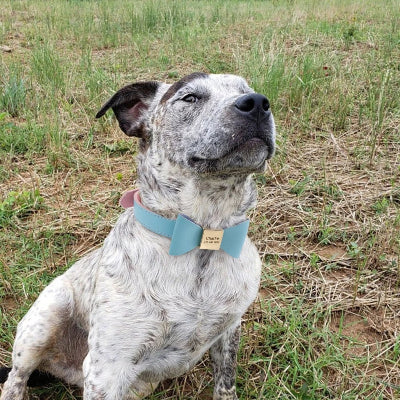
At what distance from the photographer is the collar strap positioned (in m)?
2.05

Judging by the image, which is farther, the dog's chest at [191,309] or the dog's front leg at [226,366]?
the dog's front leg at [226,366]

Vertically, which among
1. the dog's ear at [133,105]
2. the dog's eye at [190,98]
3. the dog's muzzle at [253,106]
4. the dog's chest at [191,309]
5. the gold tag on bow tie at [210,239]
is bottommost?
the dog's chest at [191,309]

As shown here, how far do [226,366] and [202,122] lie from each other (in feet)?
4.36

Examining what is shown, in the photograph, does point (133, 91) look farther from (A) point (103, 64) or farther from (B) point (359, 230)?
(A) point (103, 64)

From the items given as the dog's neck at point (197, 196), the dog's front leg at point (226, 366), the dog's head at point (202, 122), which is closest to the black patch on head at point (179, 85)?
the dog's head at point (202, 122)

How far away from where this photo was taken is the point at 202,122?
2.14 m

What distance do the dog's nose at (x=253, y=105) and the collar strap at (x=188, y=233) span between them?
21.4 inches

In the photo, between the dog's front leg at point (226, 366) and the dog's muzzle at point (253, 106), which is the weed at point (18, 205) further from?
the dog's muzzle at point (253, 106)

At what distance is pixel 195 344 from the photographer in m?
2.12

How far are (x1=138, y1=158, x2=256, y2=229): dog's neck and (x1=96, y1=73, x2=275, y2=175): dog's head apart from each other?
2.8 inches

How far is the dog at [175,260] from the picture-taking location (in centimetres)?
199

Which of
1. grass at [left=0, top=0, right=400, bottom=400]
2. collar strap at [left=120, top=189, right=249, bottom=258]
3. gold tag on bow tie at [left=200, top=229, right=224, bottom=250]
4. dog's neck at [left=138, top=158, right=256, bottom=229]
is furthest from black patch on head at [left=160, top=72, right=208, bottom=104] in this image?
grass at [left=0, top=0, right=400, bottom=400]

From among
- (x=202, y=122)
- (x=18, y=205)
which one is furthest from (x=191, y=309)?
(x=18, y=205)

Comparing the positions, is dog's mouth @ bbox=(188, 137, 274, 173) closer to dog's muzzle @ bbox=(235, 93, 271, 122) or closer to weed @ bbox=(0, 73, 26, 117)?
dog's muzzle @ bbox=(235, 93, 271, 122)
